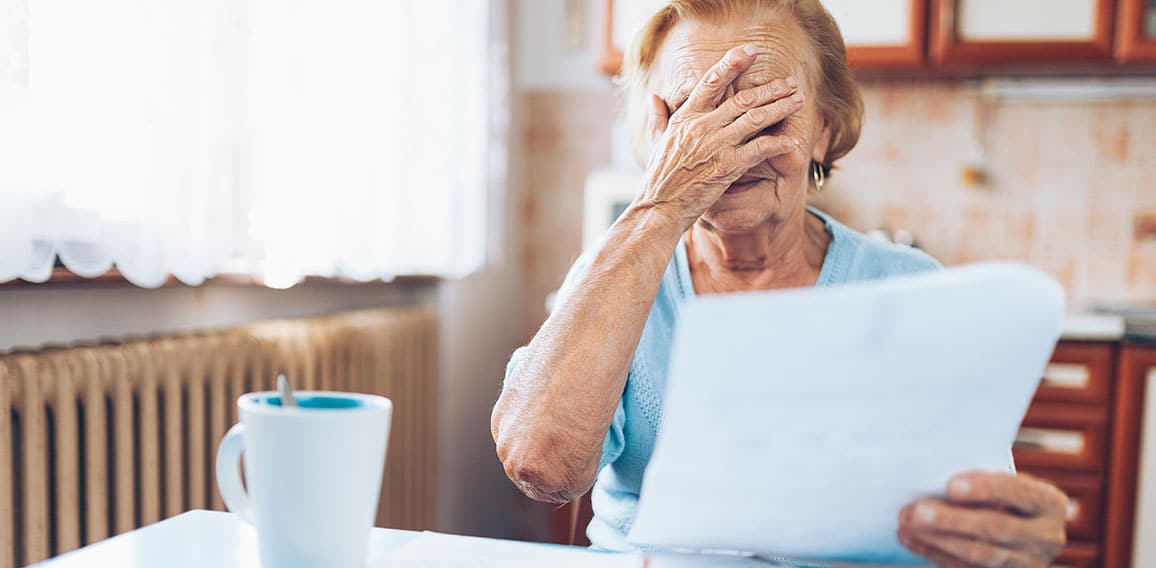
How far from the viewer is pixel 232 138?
56.4 inches

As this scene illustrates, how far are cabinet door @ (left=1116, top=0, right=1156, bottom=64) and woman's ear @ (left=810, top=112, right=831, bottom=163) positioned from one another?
153 cm

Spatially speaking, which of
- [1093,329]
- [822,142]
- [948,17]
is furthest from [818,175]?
[948,17]

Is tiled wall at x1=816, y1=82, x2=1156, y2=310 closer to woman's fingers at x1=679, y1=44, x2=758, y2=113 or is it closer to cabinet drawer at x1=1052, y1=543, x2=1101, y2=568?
cabinet drawer at x1=1052, y1=543, x2=1101, y2=568

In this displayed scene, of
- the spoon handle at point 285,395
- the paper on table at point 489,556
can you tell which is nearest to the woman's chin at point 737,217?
the paper on table at point 489,556

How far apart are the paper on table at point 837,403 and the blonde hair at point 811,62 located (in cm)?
59

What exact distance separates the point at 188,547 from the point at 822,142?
0.80 metres

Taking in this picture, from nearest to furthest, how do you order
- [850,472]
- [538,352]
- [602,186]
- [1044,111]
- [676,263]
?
[850,472], [538,352], [676,263], [602,186], [1044,111]

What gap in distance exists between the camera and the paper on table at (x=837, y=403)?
428 millimetres

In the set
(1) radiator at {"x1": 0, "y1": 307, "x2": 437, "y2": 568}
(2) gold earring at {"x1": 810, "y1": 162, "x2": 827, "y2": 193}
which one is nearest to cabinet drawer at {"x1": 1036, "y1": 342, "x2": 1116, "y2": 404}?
(2) gold earring at {"x1": 810, "y1": 162, "x2": 827, "y2": 193}

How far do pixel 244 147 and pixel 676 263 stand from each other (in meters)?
0.78

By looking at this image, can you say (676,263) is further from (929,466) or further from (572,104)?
(572,104)

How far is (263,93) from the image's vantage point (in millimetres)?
1507

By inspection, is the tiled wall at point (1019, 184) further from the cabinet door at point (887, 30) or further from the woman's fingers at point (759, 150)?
the woman's fingers at point (759, 150)

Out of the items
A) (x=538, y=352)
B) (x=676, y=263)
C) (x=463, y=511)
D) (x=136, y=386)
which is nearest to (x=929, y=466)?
(x=538, y=352)
